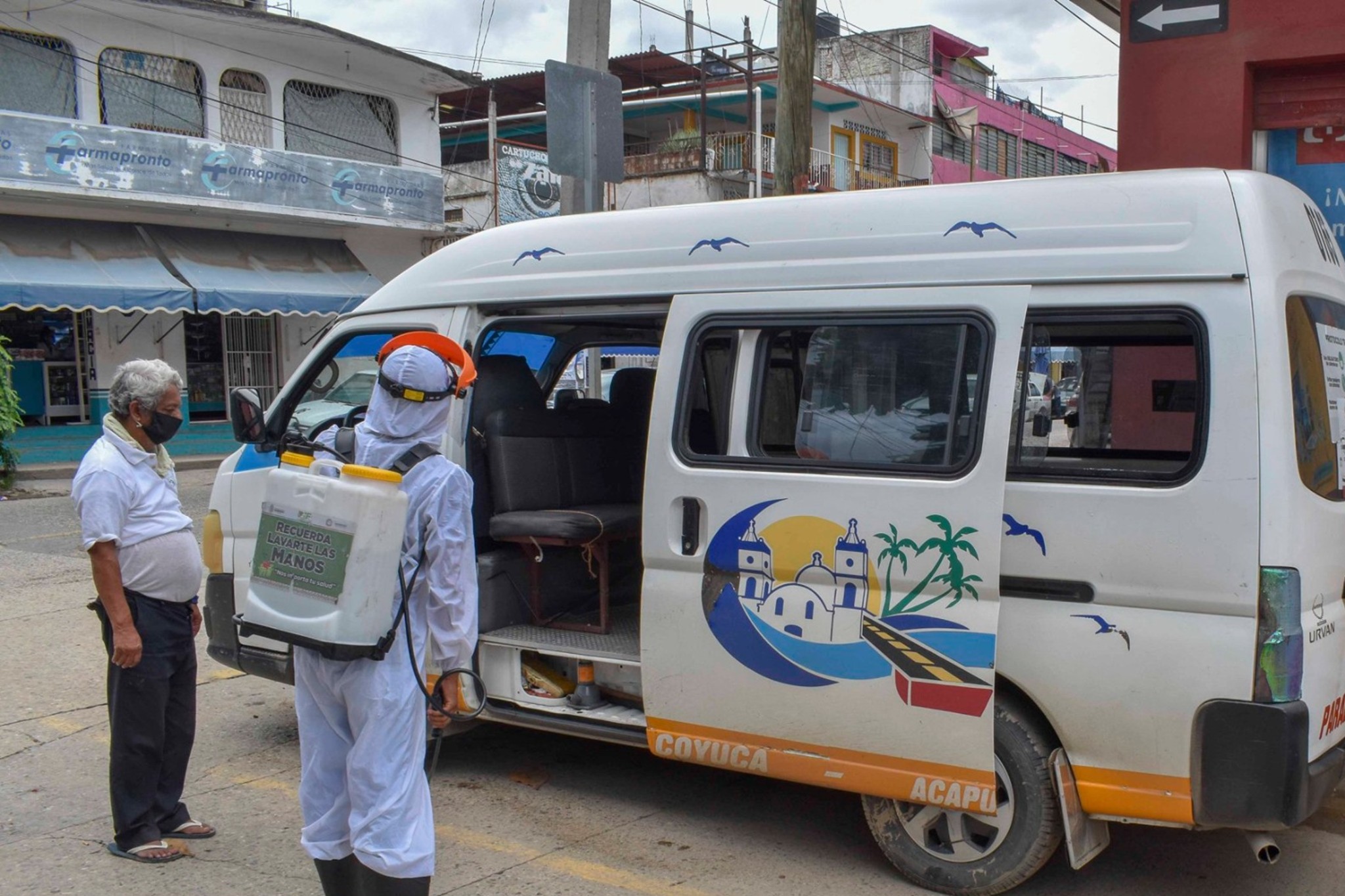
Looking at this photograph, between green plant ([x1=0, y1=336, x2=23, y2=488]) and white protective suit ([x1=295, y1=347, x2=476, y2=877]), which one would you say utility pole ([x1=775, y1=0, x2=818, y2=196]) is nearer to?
white protective suit ([x1=295, y1=347, x2=476, y2=877])

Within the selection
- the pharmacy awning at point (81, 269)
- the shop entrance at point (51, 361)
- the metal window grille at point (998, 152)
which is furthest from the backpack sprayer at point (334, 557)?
the metal window grille at point (998, 152)

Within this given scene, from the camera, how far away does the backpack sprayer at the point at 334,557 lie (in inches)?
122

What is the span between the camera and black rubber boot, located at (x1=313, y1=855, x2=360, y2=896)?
11.0 ft

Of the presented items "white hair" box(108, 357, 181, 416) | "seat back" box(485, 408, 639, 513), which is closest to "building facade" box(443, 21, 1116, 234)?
"seat back" box(485, 408, 639, 513)

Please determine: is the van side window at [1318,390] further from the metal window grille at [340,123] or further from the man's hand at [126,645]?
the metal window grille at [340,123]

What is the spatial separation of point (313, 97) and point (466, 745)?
1820cm

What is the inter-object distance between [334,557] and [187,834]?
6.51ft

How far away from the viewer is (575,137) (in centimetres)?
795

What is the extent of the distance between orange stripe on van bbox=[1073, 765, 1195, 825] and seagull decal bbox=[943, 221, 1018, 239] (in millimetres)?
1647

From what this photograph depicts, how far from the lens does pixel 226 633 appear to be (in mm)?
5500

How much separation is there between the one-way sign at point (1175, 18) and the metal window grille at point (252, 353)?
1641 centimetres

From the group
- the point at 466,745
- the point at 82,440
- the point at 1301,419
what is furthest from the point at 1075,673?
the point at 82,440

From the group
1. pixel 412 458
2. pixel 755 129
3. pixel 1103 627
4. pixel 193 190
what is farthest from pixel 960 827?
pixel 755 129

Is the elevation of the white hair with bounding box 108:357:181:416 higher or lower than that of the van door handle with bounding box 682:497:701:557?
higher
